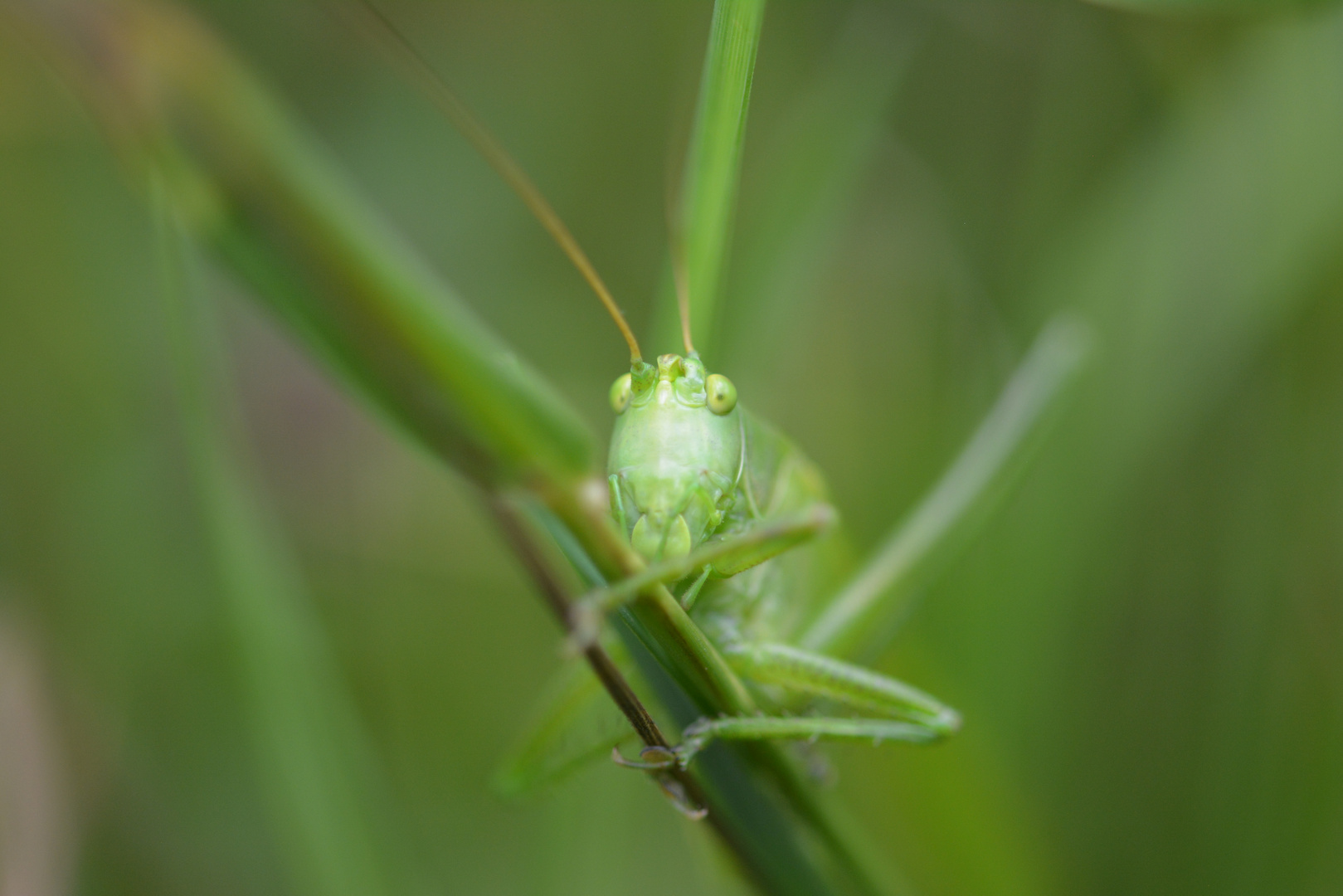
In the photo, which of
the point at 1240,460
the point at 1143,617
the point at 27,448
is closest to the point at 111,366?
the point at 27,448

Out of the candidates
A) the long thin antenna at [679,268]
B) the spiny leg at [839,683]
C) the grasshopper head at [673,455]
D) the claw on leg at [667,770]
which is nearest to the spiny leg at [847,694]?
the spiny leg at [839,683]

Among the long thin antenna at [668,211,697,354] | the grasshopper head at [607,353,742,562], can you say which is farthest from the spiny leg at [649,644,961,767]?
the long thin antenna at [668,211,697,354]

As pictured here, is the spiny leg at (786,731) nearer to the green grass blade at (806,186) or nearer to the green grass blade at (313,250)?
the green grass blade at (313,250)

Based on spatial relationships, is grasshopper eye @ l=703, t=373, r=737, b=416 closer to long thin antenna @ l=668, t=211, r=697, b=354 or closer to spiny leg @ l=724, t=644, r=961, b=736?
long thin antenna @ l=668, t=211, r=697, b=354

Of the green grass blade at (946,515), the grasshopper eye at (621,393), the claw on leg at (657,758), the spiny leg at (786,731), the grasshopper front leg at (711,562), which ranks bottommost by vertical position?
the spiny leg at (786,731)

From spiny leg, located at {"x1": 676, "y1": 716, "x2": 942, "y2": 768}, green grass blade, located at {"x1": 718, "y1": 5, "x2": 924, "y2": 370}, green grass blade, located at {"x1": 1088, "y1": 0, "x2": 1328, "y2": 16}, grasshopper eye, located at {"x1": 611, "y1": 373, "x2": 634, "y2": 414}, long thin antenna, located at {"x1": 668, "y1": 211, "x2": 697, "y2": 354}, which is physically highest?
green grass blade, located at {"x1": 718, "y1": 5, "x2": 924, "y2": 370}

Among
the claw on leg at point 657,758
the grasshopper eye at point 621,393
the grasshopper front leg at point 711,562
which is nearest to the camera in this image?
the grasshopper front leg at point 711,562

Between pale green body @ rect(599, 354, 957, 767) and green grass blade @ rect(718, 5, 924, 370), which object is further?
green grass blade @ rect(718, 5, 924, 370)
